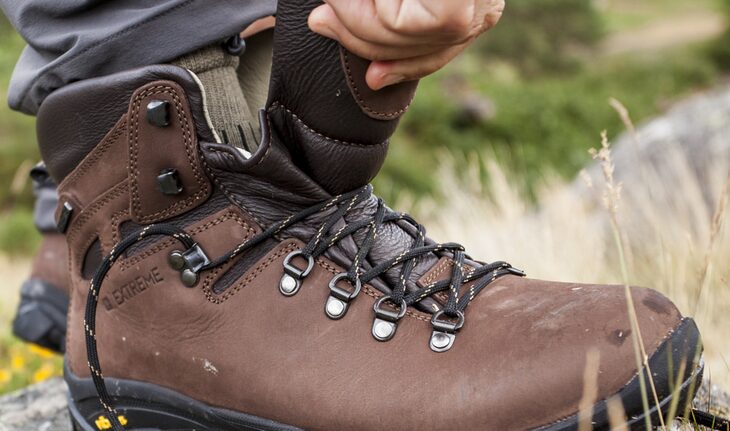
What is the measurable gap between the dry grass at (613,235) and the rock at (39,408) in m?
1.30

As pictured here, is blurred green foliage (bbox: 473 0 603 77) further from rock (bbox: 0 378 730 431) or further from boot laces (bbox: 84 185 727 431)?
boot laces (bbox: 84 185 727 431)

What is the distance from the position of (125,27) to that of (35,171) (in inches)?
29.4

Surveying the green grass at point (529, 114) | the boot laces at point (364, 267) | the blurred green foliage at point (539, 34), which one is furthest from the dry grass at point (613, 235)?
the blurred green foliage at point (539, 34)

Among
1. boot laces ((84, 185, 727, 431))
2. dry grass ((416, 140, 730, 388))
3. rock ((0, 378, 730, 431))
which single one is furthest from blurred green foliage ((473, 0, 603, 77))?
boot laces ((84, 185, 727, 431))

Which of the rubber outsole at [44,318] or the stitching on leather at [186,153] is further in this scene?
the rubber outsole at [44,318]

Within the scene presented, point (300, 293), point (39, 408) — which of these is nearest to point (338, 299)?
point (300, 293)

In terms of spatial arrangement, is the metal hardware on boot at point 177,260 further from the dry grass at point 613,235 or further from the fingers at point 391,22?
the dry grass at point 613,235

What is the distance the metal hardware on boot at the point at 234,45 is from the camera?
1.40 meters

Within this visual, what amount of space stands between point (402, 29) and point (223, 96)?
1.71 feet

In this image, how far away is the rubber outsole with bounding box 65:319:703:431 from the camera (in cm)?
100

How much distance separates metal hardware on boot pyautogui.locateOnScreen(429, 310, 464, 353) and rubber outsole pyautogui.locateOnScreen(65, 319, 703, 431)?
0.17 m

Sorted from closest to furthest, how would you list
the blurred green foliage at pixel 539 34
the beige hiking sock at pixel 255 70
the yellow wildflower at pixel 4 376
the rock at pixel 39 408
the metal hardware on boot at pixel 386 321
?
the metal hardware on boot at pixel 386 321, the beige hiking sock at pixel 255 70, the rock at pixel 39 408, the yellow wildflower at pixel 4 376, the blurred green foliage at pixel 539 34

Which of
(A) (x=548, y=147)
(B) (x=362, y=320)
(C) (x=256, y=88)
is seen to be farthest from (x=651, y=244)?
(A) (x=548, y=147)

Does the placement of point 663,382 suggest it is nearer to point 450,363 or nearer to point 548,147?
point 450,363
